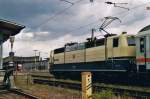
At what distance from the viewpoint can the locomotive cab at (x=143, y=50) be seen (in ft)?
75.9

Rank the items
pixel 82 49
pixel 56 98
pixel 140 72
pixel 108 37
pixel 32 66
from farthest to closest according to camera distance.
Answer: pixel 32 66
pixel 82 49
pixel 108 37
pixel 140 72
pixel 56 98

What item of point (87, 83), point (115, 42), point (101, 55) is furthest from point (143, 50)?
point (87, 83)

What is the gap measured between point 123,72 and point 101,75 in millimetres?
3600

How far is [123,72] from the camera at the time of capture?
1020 inches

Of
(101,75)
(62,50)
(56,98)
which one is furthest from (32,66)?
(56,98)

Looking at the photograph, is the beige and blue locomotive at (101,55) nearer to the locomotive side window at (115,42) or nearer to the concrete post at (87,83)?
the locomotive side window at (115,42)

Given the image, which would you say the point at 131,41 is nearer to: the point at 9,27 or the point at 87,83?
the point at 87,83

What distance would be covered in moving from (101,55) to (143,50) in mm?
5499

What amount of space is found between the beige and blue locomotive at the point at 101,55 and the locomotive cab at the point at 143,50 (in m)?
1.24

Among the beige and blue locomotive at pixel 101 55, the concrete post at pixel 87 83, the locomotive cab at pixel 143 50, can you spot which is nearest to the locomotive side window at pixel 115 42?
the beige and blue locomotive at pixel 101 55

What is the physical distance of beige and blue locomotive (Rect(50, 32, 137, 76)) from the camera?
85.2 ft

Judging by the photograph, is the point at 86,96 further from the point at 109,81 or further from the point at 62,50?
the point at 62,50

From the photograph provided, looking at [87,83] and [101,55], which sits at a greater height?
[101,55]

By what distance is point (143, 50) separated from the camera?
23.6m
